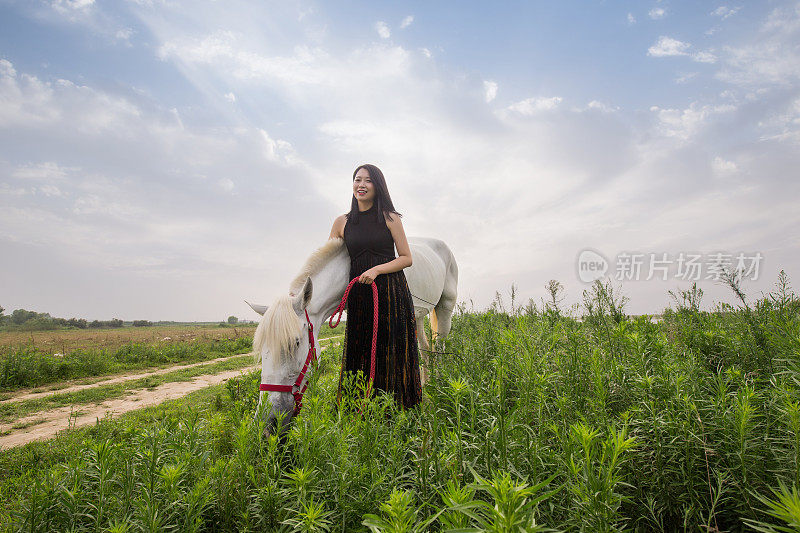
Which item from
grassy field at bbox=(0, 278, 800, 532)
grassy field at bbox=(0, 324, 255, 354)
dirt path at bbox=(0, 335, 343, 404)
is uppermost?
grassy field at bbox=(0, 278, 800, 532)

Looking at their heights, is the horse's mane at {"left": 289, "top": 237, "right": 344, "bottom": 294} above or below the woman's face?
below

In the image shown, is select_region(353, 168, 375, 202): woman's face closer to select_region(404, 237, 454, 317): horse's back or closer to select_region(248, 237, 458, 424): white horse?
select_region(248, 237, 458, 424): white horse

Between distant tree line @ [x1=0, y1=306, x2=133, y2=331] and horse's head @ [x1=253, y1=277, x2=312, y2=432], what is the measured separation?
71610 millimetres

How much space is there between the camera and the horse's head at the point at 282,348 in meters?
3.21

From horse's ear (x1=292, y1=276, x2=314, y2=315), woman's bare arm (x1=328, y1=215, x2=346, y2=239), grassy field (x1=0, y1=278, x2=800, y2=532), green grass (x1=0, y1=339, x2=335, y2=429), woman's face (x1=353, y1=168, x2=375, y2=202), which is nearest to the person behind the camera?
grassy field (x1=0, y1=278, x2=800, y2=532)

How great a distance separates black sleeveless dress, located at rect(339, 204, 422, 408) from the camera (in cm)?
345

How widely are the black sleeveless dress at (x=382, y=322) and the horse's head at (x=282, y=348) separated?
0.43 meters

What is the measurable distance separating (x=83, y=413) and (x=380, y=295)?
6840mm

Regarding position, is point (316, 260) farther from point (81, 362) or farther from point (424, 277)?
point (81, 362)

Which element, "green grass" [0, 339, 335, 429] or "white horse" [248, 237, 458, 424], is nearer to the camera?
"white horse" [248, 237, 458, 424]

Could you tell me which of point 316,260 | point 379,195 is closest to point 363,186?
point 379,195

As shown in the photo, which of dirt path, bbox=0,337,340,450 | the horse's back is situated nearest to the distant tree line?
dirt path, bbox=0,337,340,450

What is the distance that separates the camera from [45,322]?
58.8 m

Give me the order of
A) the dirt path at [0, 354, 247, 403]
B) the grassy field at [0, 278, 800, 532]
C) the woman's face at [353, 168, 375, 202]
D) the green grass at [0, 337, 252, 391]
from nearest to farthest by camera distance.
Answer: the grassy field at [0, 278, 800, 532]
the woman's face at [353, 168, 375, 202]
the dirt path at [0, 354, 247, 403]
the green grass at [0, 337, 252, 391]
